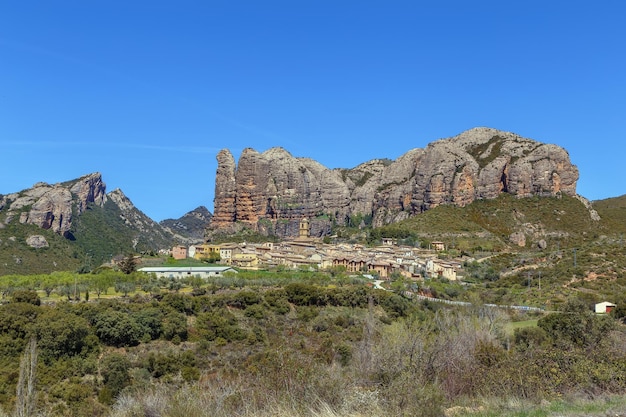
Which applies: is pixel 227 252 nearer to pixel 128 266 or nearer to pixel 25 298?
pixel 128 266

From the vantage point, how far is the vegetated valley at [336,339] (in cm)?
954

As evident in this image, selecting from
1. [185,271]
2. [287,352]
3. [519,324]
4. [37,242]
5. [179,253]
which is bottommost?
[519,324]

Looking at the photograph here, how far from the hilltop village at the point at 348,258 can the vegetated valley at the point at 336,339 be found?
303 cm

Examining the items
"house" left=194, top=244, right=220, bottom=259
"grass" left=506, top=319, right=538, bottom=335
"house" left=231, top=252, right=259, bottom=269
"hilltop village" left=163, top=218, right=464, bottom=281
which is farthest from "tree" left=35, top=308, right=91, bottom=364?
"house" left=194, top=244, right=220, bottom=259

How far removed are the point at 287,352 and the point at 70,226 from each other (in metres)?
130

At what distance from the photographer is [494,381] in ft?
37.4

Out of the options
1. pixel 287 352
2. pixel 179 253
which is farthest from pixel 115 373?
pixel 179 253

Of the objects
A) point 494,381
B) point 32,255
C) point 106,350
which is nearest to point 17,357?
point 106,350

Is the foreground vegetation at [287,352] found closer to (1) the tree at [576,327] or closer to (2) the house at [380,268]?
(1) the tree at [576,327]

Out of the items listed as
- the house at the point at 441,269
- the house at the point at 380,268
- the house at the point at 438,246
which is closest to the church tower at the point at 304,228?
the house at the point at 438,246

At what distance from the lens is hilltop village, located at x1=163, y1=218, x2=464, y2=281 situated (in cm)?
6750

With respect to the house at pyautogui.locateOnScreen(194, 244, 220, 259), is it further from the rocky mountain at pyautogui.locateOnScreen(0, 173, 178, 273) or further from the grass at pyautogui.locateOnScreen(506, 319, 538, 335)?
the grass at pyautogui.locateOnScreen(506, 319, 538, 335)

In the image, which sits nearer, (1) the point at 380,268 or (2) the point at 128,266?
(2) the point at 128,266

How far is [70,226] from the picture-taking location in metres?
130
